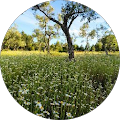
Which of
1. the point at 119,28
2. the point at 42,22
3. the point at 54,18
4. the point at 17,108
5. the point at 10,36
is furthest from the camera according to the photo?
the point at 10,36

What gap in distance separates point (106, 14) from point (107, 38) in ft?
50.4

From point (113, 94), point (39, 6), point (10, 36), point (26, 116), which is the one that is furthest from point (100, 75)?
point (10, 36)

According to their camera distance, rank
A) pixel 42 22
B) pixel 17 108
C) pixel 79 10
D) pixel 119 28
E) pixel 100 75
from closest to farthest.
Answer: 1. pixel 119 28
2. pixel 17 108
3. pixel 100 75
4. pixel 79 10
5. pixel 42 22

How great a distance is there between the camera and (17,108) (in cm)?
230

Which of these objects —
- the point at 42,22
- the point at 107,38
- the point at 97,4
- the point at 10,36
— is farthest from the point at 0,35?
the point at 10,36

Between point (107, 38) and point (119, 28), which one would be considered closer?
point (119, 28)

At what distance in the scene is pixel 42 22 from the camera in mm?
15859

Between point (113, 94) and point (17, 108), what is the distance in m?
1.45

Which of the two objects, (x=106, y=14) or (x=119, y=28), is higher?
(x=106, y=14)

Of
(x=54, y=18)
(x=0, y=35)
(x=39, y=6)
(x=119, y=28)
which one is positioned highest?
(x=39, y=6)

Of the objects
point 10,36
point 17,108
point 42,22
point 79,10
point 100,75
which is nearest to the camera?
point 17,108

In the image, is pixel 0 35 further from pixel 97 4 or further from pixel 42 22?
pixel 42 22

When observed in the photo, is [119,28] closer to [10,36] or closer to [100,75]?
[100,75]

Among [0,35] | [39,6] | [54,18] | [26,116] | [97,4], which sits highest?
[39,6]
